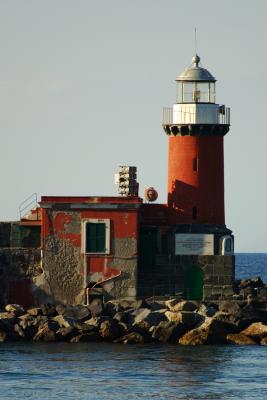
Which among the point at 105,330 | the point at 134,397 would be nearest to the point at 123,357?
the point at 105,330

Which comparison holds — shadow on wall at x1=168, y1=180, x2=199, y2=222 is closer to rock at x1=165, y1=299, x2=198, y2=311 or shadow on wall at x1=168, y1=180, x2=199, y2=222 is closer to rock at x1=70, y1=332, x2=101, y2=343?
rock at x1=165, y1=299, x2=198, y2=311

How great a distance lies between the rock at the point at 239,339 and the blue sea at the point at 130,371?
2.52 ft

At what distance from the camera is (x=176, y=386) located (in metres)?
40.5

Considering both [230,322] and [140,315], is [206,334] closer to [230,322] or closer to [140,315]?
[230,322]

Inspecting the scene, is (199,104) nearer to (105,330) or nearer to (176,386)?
(105,330)

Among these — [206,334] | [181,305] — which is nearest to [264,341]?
[206,334]

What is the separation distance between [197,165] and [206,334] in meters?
8.32

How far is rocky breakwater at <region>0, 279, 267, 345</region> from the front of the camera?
47750 mm

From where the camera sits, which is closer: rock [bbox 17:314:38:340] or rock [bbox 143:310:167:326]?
rock [bbox 143:310:167:326]

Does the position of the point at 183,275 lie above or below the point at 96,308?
above

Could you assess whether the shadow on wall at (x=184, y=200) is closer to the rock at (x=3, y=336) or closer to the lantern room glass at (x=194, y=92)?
the lantern room glass at (x=194, y=92)

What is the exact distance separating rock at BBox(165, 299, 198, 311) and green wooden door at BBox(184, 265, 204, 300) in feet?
9.59

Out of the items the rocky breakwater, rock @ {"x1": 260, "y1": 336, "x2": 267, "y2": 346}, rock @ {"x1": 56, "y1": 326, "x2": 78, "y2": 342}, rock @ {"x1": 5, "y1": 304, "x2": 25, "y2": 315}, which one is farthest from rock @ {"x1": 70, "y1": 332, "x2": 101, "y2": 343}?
rock @ {"x1": 260, "y1": 336, "x2": 267, "y2": 346}

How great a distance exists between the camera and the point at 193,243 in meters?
53.2
